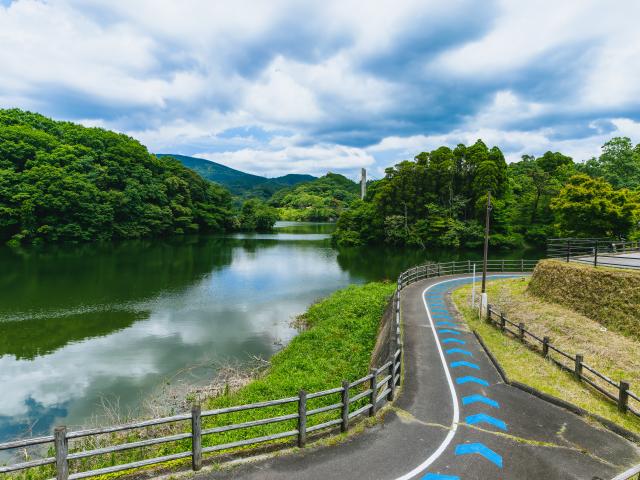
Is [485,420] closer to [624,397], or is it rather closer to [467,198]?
[624,397]

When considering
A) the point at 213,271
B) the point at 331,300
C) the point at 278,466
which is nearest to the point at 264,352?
the point at 331,300

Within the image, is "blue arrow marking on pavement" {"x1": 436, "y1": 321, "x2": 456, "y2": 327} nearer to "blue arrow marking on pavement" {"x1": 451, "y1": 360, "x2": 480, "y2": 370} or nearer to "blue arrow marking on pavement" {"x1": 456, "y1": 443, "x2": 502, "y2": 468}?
"blue arrow marking on pavement" {"x1": 451, "y1": 360, "x2": 480, "y2": 370}

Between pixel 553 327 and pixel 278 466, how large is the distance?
13751 mm

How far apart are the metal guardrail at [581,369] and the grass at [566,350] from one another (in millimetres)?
183

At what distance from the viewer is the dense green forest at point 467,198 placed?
56.1 meters

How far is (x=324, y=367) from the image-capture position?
14789 mm

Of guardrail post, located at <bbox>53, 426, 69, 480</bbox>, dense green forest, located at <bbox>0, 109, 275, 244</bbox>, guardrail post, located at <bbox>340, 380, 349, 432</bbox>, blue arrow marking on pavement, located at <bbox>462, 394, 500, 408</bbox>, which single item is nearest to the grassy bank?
guardrail post, located at <bbox>340, 380, 349, 432</bbox>

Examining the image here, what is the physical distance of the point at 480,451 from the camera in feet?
24.8

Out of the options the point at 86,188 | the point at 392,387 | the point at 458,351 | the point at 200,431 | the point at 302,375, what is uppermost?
the point at 86,188

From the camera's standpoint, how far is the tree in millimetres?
34312

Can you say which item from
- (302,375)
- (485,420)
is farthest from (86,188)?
(485,420)

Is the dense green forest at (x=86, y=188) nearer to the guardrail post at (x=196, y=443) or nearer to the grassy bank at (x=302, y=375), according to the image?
the grassy bank at (x=302, y=375)

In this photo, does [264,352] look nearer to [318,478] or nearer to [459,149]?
[318,478]

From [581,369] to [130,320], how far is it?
23.6 meters
